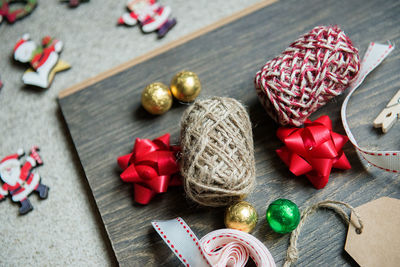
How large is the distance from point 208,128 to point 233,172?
0.27 ft

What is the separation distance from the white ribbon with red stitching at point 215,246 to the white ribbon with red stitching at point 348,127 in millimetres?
256

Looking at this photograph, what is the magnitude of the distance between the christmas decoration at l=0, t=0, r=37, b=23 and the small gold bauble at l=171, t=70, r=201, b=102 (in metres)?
0.55

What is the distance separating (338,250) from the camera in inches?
22.7

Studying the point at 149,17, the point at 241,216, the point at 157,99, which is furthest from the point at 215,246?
the point at 149,17

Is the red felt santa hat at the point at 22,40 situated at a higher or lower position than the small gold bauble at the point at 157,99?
lower

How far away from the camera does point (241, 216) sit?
1.85 ft

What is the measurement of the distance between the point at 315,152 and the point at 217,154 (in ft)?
0.62

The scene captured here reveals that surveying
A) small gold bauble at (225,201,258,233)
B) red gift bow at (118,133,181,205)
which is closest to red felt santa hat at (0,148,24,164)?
red gift bow at (118,133,181,205)

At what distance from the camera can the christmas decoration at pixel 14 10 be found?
93 centimetres

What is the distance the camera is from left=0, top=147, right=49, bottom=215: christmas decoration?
0.71 meters

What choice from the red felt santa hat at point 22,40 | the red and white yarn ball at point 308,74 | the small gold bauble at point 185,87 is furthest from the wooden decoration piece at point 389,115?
the red felt santa hat at point 22,40

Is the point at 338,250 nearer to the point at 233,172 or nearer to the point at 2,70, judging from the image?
the point at 233,172

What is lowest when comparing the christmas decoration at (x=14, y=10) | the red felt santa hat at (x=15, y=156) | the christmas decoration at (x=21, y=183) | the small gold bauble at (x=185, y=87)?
the christmas decoration at (x=21, y=183)

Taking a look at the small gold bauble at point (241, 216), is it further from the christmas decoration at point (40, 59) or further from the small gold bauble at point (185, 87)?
the christmas decoration at point (40, 59)
